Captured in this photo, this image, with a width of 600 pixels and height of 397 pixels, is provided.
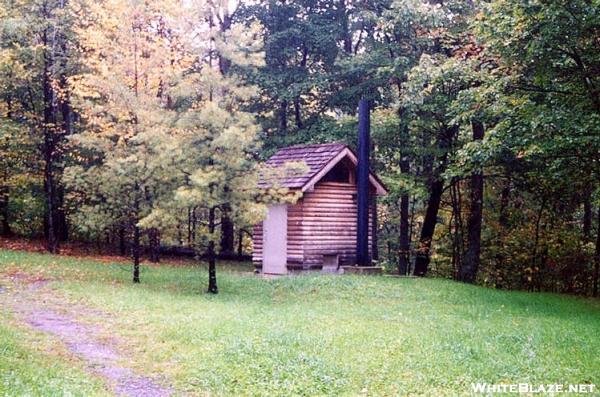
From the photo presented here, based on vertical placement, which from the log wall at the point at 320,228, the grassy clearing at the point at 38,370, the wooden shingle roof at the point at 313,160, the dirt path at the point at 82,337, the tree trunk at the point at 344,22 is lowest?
the dirt path at the point at 82,337

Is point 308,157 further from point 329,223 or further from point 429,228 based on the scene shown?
point 429,228

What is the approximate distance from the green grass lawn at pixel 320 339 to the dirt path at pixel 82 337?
0.29m

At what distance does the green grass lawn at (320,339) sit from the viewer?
8430mm

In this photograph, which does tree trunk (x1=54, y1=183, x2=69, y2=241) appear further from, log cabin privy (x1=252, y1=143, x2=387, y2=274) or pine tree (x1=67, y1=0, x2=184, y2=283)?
log cabin privy (x1=252, y1=143, x2=387, y2=274)

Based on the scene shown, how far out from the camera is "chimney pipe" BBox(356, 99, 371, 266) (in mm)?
22406

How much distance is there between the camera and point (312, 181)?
22.0 m

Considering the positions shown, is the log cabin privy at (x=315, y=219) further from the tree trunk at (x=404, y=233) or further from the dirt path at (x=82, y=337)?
the dirt path at (x=82, y=337)

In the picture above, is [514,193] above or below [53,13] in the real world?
below

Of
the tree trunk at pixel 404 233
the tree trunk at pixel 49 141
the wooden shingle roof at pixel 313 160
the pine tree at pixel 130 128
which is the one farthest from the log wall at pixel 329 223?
the tree trunk at pixel 49 141

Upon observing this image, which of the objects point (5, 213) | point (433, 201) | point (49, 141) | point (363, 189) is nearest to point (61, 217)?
point (5, 213)

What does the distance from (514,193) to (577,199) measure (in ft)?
9.22

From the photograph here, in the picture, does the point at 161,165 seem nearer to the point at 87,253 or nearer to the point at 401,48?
the point at 87,253

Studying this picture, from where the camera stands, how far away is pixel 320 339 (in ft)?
35.7

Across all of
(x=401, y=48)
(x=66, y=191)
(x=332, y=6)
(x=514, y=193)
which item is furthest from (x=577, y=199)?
(x=66, y=191)
